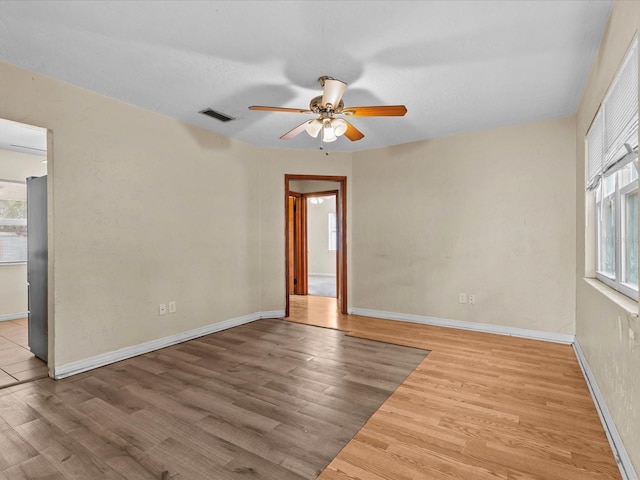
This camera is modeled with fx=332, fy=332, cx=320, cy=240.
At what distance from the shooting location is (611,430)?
6.15ft

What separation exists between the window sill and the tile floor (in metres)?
4.10

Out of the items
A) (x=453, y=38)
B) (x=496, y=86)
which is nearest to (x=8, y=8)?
(x=453, y=38)

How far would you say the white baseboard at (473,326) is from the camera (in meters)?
3.63

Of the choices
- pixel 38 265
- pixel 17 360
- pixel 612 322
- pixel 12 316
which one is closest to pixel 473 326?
pixel 612 322

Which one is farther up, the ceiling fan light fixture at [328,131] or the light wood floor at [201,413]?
the ceiling fan light fixture at [328,131]

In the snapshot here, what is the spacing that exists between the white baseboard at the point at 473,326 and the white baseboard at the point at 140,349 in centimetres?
171

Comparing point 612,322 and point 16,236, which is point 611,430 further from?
point 16,236

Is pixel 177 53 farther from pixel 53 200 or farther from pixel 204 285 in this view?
pixel 204 285

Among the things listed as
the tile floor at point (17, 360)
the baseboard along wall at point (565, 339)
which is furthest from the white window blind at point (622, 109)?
the tile floor at point (17, 360)

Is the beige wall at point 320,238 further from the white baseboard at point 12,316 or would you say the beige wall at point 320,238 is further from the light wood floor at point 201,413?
the white baseboard at point 12,316

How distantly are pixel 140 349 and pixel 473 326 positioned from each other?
12.4ft

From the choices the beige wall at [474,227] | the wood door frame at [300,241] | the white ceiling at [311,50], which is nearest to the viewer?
the white ceiling at [311,50]

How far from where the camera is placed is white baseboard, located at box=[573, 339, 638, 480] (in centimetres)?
157

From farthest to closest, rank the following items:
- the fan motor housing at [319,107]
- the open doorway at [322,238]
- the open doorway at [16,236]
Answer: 1. the open doorway at [322,238]
2. the open doorway at [16,236]
3. the fan motor housing at [319,107]
